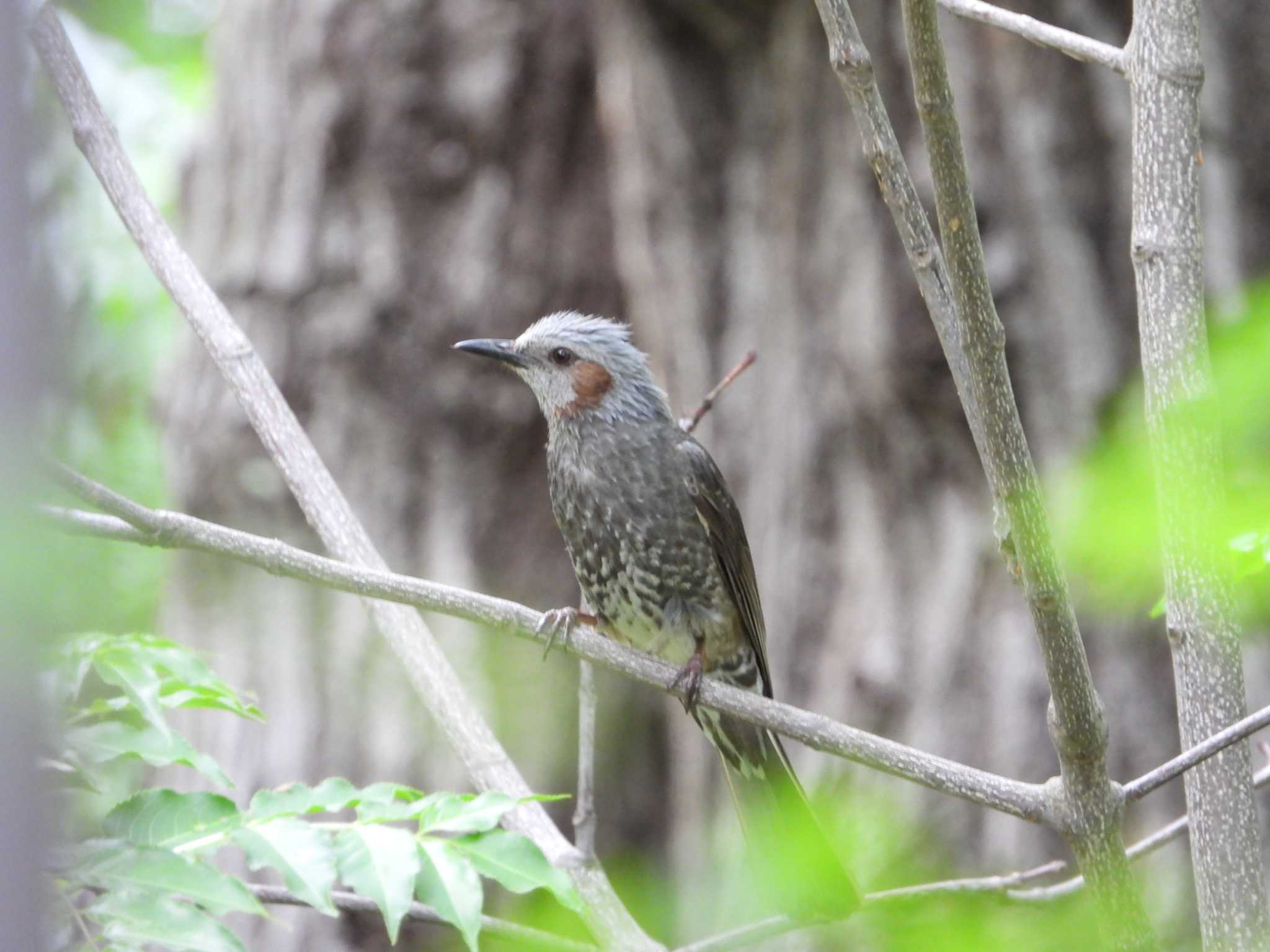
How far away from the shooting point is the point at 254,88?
5.59m

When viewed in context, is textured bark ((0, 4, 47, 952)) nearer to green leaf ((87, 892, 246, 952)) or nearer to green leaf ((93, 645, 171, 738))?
green leaf ((87, 892, 246, 952))

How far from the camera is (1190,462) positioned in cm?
217

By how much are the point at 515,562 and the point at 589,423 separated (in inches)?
58.2

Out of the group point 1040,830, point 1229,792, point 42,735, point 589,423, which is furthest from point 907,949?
point 1040,830

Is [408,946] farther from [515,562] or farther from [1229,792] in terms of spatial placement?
[1229,792]

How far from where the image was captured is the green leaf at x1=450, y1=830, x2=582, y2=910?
6.96 ft

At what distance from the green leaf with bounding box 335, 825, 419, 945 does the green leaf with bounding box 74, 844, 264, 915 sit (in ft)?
0.63

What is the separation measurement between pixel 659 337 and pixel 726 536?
66.7 inches

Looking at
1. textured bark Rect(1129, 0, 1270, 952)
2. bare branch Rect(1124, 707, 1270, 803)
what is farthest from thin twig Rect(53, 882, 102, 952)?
textured bark Rect(1129, 0, 1270, 952)

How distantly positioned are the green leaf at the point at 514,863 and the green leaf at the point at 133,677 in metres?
0.64

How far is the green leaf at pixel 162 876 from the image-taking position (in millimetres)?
1831

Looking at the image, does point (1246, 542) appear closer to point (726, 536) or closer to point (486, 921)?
point (486, 921)

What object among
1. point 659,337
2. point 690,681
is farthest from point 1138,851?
point 659,337

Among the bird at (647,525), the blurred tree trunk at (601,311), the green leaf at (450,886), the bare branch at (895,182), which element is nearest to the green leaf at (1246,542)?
the bare branch at (895,182)
